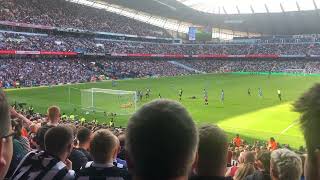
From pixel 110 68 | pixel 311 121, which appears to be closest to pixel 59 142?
pixel 311 121

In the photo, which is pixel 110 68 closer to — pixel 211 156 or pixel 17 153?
pixel 17 153

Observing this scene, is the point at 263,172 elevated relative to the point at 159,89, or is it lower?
elevated

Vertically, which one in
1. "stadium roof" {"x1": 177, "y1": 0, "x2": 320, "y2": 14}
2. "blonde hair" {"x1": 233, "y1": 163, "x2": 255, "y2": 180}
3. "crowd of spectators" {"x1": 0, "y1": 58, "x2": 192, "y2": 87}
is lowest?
"crowd of spectators" {"x1": 0, "y1": 58, "x2": 192, "y2": 87}

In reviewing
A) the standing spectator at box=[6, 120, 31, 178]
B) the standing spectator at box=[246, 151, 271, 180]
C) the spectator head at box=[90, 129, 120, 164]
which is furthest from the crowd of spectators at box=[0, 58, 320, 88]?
the standing spectator at box=[246, 151, 271, 180]

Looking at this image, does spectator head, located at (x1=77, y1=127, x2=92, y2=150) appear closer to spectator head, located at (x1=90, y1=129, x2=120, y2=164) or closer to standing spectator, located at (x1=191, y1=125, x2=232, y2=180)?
spectator head, located at (x1=90, y1=129, x2=120, y2=164)

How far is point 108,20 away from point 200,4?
28225 millimetres

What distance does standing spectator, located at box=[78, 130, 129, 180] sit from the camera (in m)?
4.97

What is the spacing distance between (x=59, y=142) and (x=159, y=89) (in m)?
54.8

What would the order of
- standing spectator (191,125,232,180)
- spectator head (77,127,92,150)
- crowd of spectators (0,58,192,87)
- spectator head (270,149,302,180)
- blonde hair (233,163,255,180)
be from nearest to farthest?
1. standing spectator (191,125,232,180)
2. spectator head (270,149,302,180)
3. blonde hair (233,163,255,180)
4. spectator head (77,127,92,150)
5. crowd of spectators (0,58,192,87)

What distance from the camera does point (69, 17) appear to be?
96.0 metres

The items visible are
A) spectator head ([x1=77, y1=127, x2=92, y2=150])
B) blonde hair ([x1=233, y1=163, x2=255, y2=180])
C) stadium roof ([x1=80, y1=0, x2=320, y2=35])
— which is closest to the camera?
blonde hair ([x1=233, y1=163, x2=255, y2=180])

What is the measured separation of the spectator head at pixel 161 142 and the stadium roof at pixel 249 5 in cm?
10834

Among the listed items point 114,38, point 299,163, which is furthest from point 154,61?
point 299,163

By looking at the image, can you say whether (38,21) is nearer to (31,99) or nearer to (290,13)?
(31,99)
